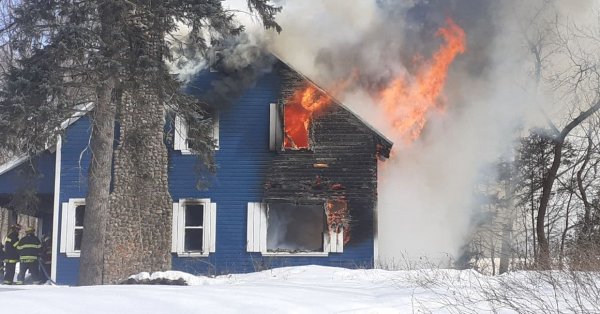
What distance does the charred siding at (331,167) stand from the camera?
17984 millimetres

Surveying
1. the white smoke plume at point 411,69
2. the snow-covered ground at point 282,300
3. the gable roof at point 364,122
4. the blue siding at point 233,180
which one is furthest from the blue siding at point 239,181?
the snow-covered ground at point 282,300

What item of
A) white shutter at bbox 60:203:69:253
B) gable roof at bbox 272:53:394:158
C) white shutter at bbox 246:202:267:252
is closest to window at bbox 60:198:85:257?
white shutter at bbox 60:203:69:253

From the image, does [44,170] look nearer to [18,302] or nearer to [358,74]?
[358,74]

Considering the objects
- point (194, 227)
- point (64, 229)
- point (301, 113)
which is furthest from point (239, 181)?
point (64, 229)

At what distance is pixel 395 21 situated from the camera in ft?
64.7

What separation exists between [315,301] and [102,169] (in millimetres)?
8098

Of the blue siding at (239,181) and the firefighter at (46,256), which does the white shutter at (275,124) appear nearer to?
the blue siding at (239,181)

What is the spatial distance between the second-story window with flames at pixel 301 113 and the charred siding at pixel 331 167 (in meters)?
0.16

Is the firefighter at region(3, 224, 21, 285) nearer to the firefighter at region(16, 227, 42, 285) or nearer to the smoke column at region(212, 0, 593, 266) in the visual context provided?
the firefighter at region(16, 227, 42, 285)

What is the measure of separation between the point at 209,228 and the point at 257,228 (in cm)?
133

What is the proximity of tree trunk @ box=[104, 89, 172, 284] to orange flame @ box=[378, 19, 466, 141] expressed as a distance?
6723 mm

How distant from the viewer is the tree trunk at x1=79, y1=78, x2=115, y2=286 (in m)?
14.1

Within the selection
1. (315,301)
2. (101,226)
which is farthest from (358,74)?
(315,301)

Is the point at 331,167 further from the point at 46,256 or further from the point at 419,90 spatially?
the point at 46,256
